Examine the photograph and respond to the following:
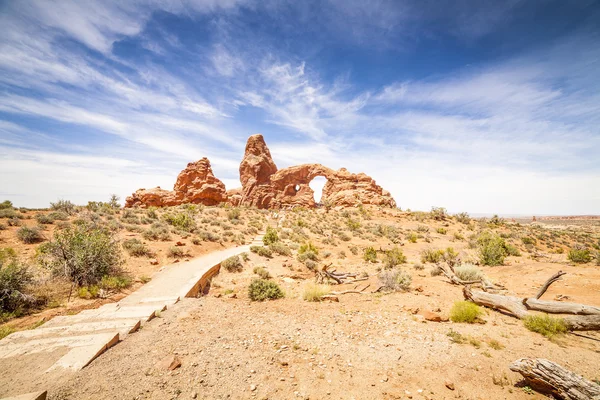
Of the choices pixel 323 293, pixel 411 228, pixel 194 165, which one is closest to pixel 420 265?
pixel 323 293

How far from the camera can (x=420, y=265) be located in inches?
499

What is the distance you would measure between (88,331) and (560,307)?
1111 cm

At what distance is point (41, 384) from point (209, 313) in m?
3.37

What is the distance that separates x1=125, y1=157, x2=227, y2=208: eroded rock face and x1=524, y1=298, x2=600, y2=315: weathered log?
4671 cm

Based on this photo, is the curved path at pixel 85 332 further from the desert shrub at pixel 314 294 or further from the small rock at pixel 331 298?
the small rock at pixel 331 298

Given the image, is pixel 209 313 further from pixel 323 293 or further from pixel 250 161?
pixel 250 161

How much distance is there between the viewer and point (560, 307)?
6082 millimetres

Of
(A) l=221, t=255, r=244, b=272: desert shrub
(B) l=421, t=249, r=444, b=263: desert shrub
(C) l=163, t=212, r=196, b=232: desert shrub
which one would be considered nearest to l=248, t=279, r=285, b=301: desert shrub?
(A) l=221, t=255, r=244, b=272: desert shrub

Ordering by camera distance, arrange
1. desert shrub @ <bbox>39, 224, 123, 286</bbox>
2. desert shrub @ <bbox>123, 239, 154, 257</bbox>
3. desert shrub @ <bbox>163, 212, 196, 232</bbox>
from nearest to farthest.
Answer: desert shrub @ <bbox>39, 224, 123, 286</bbox>
desert shrub @ <bbox>123, 239, 154, 257</bbox>
desert shrub @ <bbox>163, 212, 196, 232</bbox>

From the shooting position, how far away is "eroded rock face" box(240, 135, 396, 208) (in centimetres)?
4462

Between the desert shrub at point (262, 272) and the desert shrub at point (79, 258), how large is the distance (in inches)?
210

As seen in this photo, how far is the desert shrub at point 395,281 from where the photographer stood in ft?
28.9

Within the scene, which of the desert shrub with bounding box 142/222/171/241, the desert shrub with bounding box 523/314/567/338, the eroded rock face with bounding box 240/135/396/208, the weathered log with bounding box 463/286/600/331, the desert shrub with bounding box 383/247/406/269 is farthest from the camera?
the eroded rock face with bounding box 240/135/396/208

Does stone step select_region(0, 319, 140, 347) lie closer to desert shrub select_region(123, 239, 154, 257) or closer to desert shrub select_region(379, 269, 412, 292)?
desert shrub select_region(123, 239, 154, 257)
